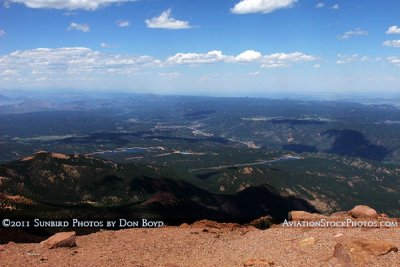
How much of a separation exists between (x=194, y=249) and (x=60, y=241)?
14.8 meters

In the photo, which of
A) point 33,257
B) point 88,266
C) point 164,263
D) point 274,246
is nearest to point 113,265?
point 88,266

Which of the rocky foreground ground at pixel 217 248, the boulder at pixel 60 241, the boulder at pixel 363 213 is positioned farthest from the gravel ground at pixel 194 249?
the boulder at pixel 363 213

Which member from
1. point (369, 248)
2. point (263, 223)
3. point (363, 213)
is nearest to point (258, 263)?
point (369, 248)

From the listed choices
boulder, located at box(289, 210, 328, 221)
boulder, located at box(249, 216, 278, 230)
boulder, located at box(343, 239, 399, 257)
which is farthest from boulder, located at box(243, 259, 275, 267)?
boulder, located at box(249, 216, 278, 230)

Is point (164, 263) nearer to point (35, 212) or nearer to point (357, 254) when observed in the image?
point (357, 254)

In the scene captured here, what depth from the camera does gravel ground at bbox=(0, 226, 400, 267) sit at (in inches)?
1615

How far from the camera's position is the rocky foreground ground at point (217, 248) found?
39.8 metres

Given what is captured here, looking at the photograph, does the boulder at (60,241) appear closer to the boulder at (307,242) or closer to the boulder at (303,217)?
the boulder at (307,242)

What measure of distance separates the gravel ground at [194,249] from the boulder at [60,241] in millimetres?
809

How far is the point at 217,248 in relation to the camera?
4778cm

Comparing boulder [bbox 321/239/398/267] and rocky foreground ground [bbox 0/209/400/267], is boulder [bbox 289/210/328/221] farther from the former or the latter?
boulder [bbox 321/239/398/267]

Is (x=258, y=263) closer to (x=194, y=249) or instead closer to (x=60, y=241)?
(x=194, y=249)

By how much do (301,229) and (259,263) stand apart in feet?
61.1

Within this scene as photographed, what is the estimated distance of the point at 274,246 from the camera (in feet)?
151
